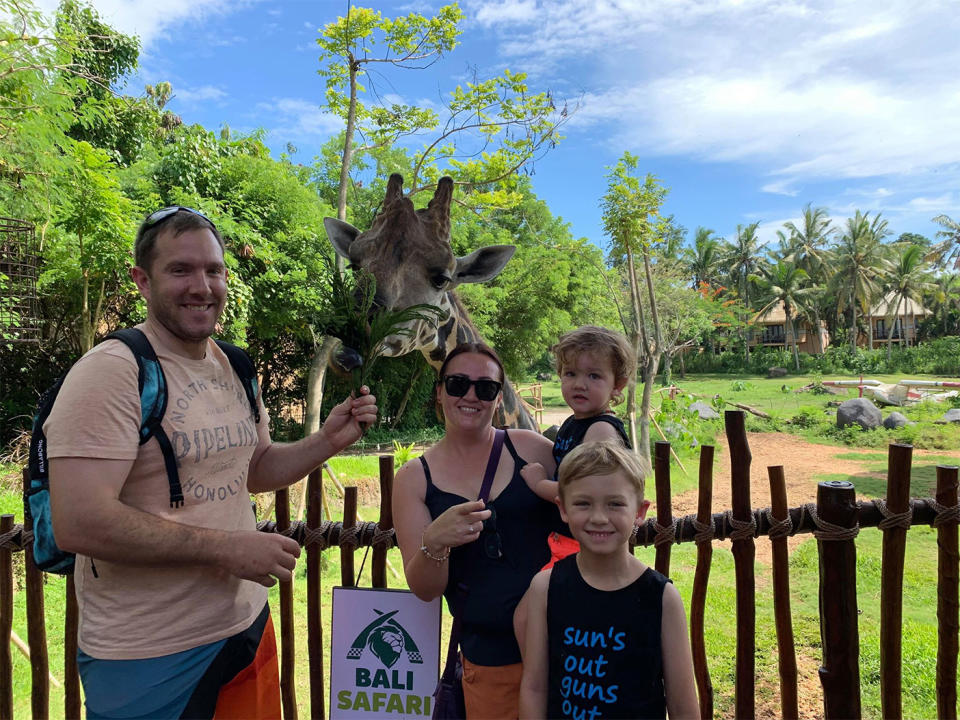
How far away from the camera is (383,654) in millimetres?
2309

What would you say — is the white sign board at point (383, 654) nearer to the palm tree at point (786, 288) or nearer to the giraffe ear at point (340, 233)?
the giraffe ear at point (340, 233)

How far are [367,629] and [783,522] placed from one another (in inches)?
80.2

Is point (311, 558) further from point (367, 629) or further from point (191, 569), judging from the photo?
point (191, 569)

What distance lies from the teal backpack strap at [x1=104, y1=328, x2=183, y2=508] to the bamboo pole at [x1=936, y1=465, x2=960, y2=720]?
11.3ft

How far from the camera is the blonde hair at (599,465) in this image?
1.79 meters

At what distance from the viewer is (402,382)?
1723 centimetres

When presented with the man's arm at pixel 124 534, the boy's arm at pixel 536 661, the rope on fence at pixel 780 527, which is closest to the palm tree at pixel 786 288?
the rope on fence at pixel 780 527

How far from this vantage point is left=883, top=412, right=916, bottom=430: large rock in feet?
58.7

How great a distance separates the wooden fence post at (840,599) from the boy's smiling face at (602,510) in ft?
4.62

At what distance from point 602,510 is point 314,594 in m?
1.91

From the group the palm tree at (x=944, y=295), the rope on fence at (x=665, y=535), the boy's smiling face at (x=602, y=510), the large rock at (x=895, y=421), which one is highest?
the palm tree at (x=944, y=295)

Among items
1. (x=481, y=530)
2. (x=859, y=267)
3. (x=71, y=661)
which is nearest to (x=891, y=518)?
(x=481, y=530)

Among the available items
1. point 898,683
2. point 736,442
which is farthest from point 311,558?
point 898,683

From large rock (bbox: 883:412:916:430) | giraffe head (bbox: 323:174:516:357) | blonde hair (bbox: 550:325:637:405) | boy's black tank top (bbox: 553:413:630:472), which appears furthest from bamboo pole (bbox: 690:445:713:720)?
large rock (bbox: 883:412:916:430)
